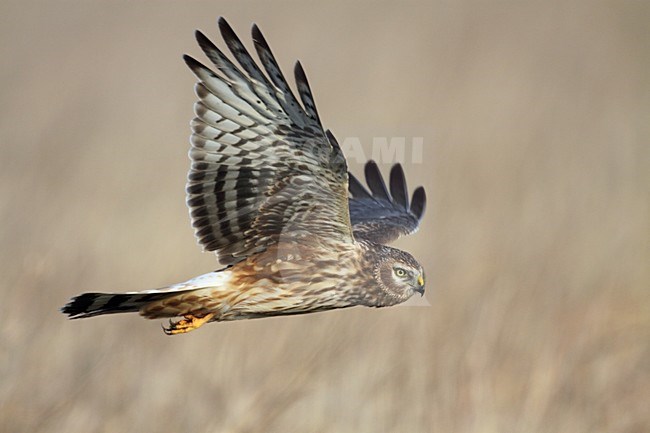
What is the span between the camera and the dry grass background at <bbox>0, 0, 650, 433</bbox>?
6.21 meters

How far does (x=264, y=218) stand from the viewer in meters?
5.23

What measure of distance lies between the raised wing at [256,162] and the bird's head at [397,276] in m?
0.21

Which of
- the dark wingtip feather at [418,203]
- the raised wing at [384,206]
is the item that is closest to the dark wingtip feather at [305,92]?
the raised wing at [384,206]

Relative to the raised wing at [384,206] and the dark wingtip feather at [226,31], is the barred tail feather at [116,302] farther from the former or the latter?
the raised wing at [384,206]

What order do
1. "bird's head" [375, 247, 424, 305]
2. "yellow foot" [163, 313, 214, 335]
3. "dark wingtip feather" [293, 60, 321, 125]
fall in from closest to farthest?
"dark wingtip feather" [293, 60, 321, 125] → "yellow foot" [163, 313, 214, 335] → "bird's head" [375, 247, 424, 305]

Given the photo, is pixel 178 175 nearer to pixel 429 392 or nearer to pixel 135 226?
pixel 135 226

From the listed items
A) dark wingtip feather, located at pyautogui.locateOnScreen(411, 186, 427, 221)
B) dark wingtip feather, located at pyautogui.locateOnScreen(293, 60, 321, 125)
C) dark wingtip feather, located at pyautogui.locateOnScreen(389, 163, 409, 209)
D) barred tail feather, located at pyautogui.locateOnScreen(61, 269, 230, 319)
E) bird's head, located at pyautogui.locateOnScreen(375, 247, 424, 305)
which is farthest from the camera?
dark wingtip feather, located at pyautogui.locateOnScreen(389, 163, 409, 209)

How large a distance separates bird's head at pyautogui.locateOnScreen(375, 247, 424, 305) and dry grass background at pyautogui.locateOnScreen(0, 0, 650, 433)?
1.06 metres

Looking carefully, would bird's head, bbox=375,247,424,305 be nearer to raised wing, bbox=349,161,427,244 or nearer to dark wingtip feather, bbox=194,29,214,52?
raised wing, bbox=349,161,427,244

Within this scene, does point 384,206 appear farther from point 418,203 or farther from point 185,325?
point 185,325

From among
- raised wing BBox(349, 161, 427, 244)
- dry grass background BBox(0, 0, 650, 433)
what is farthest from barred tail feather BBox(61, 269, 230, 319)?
raised wing BBox(349, 161, 427, 244)

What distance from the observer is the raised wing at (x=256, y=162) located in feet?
15.9

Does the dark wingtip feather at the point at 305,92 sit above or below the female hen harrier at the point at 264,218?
above

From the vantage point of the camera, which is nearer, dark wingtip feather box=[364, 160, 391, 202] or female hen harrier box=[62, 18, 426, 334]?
female hen harrier box=[62, 18, 426, 334]
